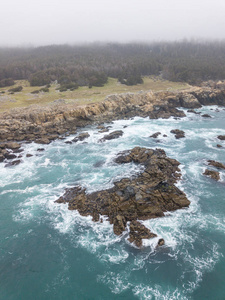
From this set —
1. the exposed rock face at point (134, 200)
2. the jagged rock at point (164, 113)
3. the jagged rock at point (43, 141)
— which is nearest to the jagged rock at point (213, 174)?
the exposed rock face at point (134, 200)

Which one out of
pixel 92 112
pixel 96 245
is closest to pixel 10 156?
pixel 96 245

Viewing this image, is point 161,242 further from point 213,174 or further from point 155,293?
point 213,174

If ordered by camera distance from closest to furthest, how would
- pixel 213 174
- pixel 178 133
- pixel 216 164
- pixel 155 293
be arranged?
1. pixel 155 293
2. pixel 213 174
3. pixel 216 164
4. pixel 178 133

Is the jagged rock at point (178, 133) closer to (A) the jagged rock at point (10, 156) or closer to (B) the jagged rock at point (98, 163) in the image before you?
(B) the jagged rock at point (98, 163)

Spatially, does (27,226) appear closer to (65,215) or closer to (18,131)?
(65,215)

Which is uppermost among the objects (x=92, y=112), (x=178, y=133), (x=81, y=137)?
(x=92, y=112)

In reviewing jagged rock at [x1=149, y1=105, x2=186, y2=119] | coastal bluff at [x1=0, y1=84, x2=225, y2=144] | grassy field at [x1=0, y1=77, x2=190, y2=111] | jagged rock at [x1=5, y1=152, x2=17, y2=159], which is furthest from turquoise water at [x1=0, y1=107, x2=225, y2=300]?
grassy field at [x1=0, y1=77, x2=190, y2=111]

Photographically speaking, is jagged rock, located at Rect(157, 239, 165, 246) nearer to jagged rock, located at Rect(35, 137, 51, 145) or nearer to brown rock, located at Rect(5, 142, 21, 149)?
jagged rock, located at Rect(35, 137, 51, 145)
